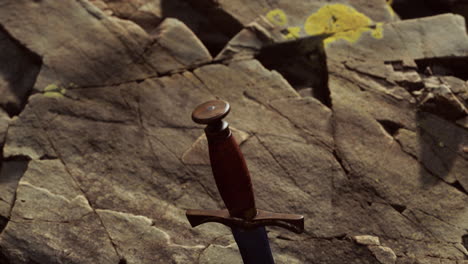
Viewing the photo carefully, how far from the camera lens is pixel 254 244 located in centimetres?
189

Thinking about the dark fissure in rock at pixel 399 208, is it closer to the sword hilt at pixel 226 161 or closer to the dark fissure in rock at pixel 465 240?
the dark fissure in rock at pixel 465 240

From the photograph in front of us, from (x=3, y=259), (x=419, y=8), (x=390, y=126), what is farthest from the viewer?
(x=419, y=8)

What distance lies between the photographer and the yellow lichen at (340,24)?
325cm

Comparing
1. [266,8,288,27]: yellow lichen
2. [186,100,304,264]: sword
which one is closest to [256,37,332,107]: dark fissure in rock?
[266,8,288,27]: yellow lichen

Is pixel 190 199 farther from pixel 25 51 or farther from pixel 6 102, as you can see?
pixel 25 51

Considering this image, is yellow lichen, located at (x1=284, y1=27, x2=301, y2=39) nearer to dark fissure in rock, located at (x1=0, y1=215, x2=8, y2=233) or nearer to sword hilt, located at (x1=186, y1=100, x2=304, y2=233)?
sword hilt, located at (x1=186, y1=100, x2=304, y2=233)

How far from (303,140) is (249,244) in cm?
104

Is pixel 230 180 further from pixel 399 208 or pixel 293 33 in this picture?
pixel 293 33

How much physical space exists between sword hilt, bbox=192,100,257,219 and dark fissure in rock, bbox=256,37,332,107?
162 centimetres

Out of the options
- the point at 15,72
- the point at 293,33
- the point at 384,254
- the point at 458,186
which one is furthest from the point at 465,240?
the point at 15,72

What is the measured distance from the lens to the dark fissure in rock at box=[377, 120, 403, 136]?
2.81 meters

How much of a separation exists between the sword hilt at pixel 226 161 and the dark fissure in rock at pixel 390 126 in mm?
1477

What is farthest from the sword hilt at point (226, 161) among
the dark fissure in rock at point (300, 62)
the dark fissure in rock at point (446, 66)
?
the dark fissure in rock at point (446, 66)

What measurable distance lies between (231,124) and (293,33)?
3.05 feet
